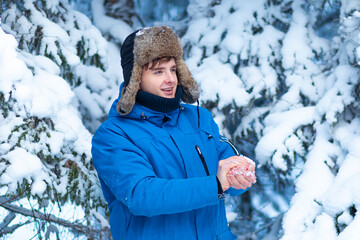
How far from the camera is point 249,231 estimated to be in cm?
518

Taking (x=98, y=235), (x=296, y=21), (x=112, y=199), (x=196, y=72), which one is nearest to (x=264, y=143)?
(x=196, y=72)

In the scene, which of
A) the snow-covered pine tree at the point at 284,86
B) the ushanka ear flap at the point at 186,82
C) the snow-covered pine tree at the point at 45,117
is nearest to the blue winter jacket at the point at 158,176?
the ushanka ear flap at the point at 186,82

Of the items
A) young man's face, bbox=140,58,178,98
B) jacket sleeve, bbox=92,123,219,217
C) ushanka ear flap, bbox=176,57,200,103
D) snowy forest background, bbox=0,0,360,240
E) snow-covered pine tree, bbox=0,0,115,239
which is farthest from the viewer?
snowy forest background, bbox=0,0,360,240

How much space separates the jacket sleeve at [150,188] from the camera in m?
1.76

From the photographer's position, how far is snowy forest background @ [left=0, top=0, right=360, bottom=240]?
2795mm

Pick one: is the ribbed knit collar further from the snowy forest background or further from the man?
the snowy forest background

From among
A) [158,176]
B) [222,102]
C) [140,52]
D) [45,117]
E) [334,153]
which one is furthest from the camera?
[222,102]

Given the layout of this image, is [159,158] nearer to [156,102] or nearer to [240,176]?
[156,102]

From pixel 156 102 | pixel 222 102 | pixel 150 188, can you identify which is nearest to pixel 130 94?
pixel 156 102

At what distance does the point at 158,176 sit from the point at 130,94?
0.47 metres

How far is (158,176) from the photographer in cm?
198

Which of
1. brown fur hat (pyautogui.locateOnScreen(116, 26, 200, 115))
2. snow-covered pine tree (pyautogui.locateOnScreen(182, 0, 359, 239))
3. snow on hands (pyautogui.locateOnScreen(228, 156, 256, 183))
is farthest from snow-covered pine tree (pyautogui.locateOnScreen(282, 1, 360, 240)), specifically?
brown fur hat (pyautogui.locateOnScreen(116, 26, 200, 115))

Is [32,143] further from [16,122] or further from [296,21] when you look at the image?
[296,21]

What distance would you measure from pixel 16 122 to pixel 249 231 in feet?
11.6
